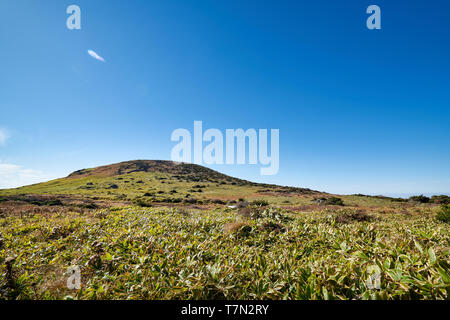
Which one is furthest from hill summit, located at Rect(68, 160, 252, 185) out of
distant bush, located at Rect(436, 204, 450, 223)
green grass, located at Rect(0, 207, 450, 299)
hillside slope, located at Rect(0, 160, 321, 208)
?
green grass, located at Rect(0, 207, 450, 299)

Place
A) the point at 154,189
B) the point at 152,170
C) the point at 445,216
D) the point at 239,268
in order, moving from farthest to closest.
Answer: the point at 152,170 → the point at 154,189 → the point at 445,216 → the point at 239,268

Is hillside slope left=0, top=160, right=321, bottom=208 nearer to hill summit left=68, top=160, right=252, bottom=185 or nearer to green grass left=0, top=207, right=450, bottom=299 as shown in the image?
hill summit left=68, top=160, right=252, bottom=185

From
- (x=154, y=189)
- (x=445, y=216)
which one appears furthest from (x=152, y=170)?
(x=445, y=216)

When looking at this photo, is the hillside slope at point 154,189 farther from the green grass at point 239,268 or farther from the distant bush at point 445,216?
the green grass at point 239,268

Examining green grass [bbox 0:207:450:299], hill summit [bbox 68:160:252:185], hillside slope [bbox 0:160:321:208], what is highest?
hill summit [bbox 68:160:252:185]

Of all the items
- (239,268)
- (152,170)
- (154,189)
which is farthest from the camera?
(152,170)

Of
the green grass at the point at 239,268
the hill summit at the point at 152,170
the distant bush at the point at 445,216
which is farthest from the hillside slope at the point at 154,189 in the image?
the green grass at the point at 239,268

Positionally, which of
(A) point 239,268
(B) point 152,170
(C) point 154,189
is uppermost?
(B) point 152,170

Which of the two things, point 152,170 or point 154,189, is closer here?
point 154,189

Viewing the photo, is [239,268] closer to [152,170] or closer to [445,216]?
[445,216]
